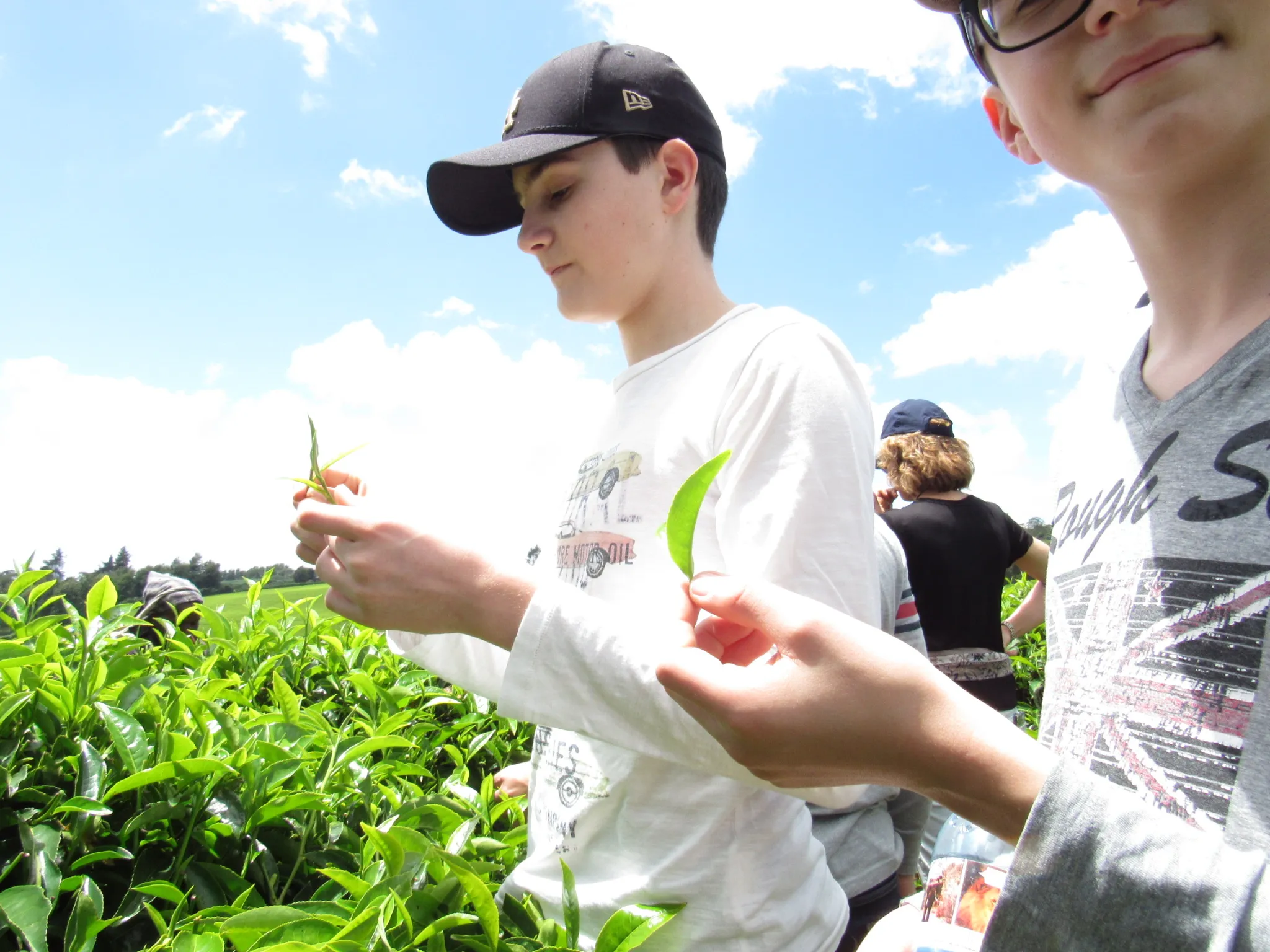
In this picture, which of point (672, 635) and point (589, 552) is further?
point (589, 552)

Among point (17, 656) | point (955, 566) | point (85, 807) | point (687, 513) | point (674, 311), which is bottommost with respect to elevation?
point (85, 807)

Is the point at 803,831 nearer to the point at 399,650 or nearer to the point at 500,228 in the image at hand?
the point at 399,650

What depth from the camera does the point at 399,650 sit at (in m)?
1.45

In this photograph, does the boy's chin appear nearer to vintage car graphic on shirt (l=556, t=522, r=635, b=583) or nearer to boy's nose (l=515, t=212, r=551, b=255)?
boy's nose (l=515, t=212, r=551, b=255)

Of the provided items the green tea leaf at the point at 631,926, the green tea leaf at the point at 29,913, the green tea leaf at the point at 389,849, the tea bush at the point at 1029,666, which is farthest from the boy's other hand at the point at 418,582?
the tea bush at the point at 1029,666

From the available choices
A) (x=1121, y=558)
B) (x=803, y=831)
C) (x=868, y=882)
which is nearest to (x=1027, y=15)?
(x=1121, y=558)

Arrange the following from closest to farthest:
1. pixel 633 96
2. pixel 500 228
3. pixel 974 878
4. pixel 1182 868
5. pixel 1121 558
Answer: pixel 1182 868 < pixel 974 878 < pixel 1121 558 < pixel 633 96 < pixel 500 228

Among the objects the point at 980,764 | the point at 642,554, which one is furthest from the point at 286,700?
the point at 980,764

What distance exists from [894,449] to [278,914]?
9.68ft

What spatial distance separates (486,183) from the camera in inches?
71.1

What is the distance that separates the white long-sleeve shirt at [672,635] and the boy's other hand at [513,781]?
31cm

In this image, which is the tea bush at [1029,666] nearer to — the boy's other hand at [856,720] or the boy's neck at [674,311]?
the boy's neck at [674,311]

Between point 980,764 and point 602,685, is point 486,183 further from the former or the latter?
point 980,764

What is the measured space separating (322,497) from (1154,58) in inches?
48.9
